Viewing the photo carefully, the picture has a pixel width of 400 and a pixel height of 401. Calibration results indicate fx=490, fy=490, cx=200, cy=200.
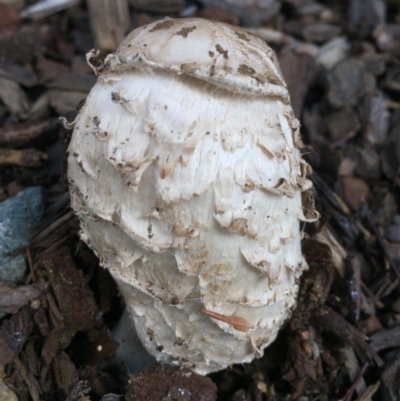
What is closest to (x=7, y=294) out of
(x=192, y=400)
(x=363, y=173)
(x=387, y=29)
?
Answer: (x=192, y=400)

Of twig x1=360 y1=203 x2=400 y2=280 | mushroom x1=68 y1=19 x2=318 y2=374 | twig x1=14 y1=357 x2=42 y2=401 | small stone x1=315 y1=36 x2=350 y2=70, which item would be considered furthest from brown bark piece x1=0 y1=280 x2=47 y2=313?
small stone x1=315 y1=36 x2=350 y2=70

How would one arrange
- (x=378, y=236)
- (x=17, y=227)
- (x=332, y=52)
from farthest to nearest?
(x=332, y=52) → (x=378, y=236) → (x=17, y=227)

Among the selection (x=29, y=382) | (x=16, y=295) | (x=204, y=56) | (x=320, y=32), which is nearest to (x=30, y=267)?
(x=16, y=295)

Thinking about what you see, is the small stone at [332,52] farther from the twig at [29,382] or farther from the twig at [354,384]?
the twig at [29,382]

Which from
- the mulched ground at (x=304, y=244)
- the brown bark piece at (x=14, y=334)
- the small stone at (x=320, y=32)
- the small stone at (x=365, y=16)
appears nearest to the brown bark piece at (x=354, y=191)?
the mulched ground at (x=304, y=244)

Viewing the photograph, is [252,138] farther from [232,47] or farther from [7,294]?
[7,294]

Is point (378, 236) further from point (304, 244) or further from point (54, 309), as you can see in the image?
point (54, 309)

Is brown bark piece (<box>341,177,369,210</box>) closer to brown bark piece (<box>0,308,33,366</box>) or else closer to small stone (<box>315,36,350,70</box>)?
small stone (<box>315,36,350,70</box>)
